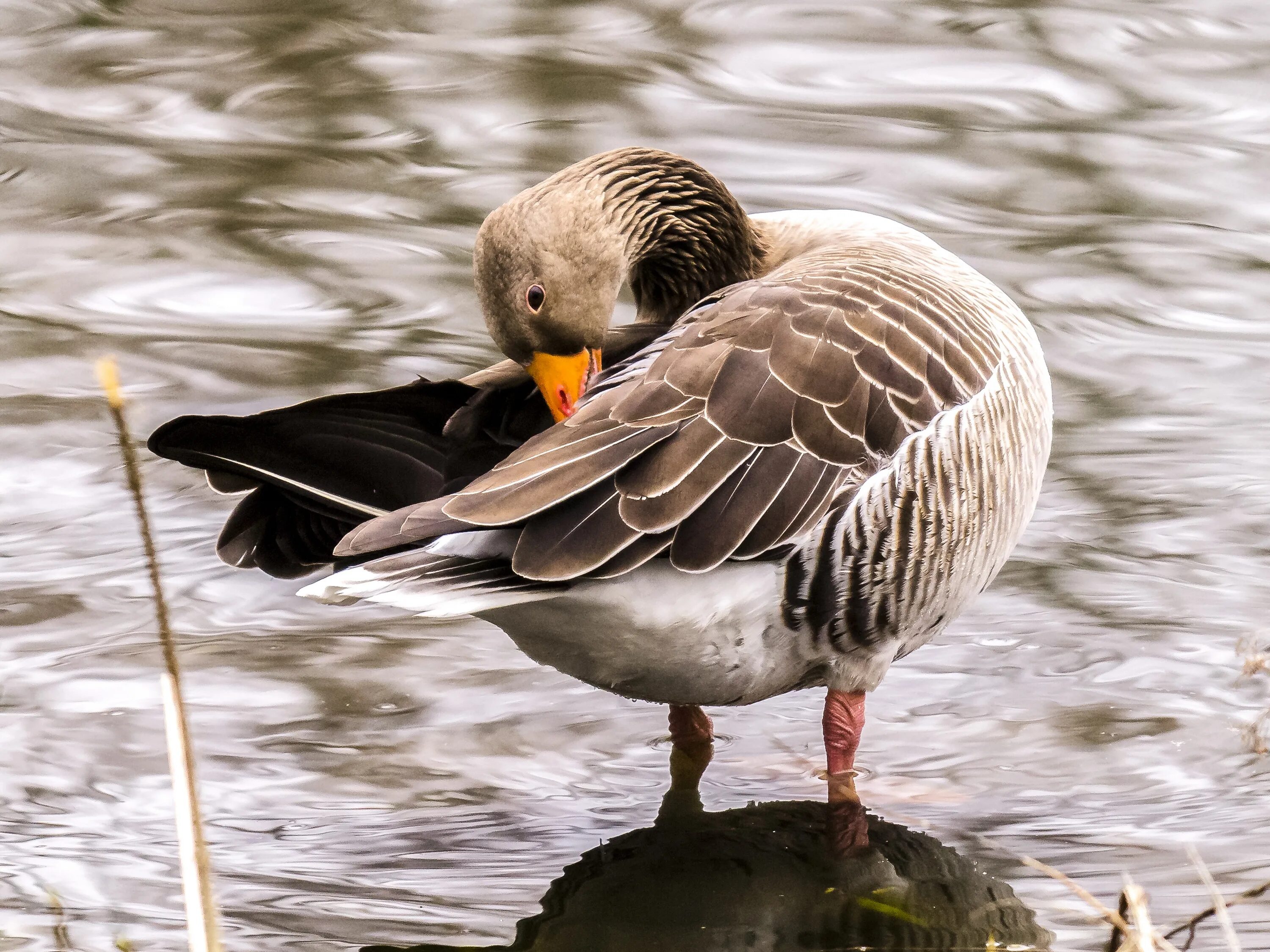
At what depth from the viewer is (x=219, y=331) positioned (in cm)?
766

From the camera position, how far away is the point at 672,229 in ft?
16.6

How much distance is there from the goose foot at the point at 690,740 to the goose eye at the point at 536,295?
119 centimetres

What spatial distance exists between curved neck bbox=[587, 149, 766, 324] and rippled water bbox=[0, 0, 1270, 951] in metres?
1.24

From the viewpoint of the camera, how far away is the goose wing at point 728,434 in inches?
145

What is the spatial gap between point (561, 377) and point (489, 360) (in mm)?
3014

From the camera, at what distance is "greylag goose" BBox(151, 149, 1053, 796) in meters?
3.73

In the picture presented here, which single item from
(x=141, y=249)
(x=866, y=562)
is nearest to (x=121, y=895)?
(x=866, y=562)

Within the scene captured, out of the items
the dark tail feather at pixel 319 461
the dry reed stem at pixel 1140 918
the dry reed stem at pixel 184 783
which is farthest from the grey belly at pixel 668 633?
the dry reed stem at pixel 184 783

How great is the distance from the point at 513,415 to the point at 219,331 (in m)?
3.57

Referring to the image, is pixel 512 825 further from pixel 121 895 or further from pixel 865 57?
pixel 865 57

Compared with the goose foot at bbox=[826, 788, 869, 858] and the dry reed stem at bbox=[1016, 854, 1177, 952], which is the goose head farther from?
the dry reed stem at bbox=[1016, 854, 1177, 952]

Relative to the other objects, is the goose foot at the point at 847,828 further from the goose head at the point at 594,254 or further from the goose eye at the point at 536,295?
the goose eye at the point at 536,295

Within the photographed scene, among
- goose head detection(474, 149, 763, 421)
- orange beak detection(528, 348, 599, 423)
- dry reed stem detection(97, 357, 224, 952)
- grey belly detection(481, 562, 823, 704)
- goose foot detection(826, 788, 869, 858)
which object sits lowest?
goose foot detection(826, 788, 869, 858)

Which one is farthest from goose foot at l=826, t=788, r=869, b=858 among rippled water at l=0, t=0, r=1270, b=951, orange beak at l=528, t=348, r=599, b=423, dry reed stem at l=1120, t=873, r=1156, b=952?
dry reed stem at l=1120, t=873, r=1156, b=952
